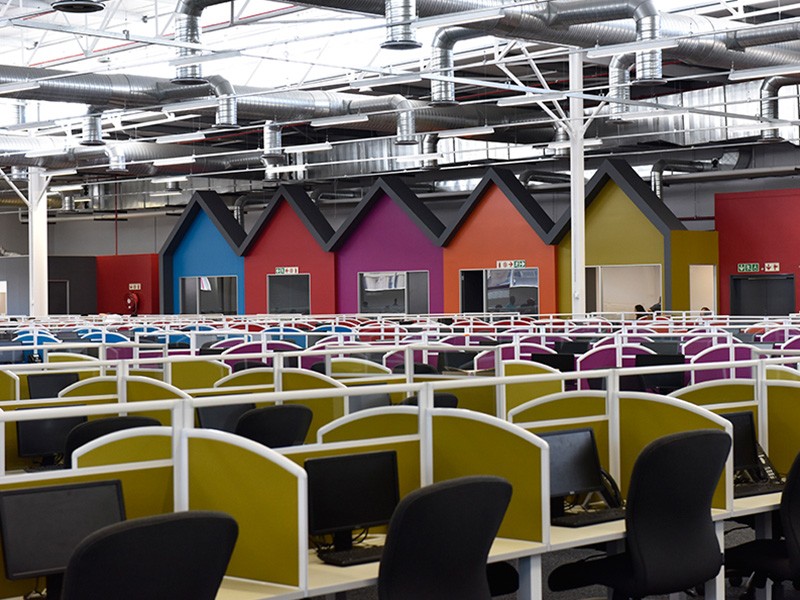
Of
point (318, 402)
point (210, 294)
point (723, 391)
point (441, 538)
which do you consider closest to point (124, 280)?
point (210, 294)

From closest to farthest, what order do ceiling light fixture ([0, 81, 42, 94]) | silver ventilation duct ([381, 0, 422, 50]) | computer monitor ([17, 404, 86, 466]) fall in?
Answer: 1. computer monitor ([17, 404, 86, 466])
2. silver ventilation duct ([381, 0, 422, 50])
3. ceiling light fixture ([0, 81, 42, 94])

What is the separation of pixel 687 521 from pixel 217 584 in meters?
1.77

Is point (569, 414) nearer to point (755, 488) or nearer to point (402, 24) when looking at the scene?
point (755, 488)

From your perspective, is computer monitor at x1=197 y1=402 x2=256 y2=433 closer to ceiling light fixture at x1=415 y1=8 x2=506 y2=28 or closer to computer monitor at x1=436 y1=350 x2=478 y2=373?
computer monitor at x1=436 y1=350 x2=478 y2=373

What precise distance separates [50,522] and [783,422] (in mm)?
3227

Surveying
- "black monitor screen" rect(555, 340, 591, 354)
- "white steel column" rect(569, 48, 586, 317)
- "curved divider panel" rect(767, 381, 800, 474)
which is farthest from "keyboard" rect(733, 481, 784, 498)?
"white steel column" rect(569, 48, 586, 317)

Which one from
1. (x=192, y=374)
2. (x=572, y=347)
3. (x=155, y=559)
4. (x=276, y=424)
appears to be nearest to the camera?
(x=155, y=559)

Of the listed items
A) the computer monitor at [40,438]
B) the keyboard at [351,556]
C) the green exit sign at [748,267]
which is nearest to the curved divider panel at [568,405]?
the keyboard at [351,556]

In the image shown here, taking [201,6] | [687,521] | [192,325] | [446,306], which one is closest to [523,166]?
[446,306]

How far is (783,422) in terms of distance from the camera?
A: 515 centimetres

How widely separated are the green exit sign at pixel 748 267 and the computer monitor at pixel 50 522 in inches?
714

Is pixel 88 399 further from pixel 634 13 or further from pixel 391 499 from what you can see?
pixel 634 13

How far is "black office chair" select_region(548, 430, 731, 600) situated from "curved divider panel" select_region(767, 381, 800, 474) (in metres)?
1.21

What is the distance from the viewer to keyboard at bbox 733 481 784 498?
184 inches
